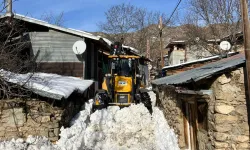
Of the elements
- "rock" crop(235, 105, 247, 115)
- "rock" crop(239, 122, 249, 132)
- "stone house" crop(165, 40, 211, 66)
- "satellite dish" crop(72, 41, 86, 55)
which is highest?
"stone house" crop(165, 40, 211, 66)

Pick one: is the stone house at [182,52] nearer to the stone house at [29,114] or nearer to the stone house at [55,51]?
the stone house at [55,51]

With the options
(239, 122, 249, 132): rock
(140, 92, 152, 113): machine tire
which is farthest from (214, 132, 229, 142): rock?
(140, 92, 152, 113): machine tire

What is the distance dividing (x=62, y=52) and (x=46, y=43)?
1.00m

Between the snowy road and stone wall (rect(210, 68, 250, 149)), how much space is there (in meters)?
2.20

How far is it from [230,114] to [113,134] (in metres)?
5.08

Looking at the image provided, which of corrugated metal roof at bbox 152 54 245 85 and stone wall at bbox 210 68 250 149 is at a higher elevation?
corrugated metal roof at bbox 152 54 245 85

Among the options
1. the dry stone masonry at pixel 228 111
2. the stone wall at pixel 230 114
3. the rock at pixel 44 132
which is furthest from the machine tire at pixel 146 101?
the stone wall at pixel 230 114

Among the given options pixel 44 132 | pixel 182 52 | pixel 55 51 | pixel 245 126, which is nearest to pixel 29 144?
pixel 44 132

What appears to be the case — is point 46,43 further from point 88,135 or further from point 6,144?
point 6,144

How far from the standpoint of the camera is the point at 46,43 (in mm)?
15430

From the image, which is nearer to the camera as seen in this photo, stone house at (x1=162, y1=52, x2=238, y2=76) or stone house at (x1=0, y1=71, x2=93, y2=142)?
stone house at (x1=0, y1=71, x2=93, y2=142)

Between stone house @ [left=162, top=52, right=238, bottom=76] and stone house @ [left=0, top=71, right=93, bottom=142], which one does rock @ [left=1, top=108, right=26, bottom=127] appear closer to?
stone house @ [left=0, top=71, right=93, bottom=142]

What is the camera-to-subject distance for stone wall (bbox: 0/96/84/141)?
25.8 feet

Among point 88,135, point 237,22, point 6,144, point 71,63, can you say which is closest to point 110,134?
point 88,135
